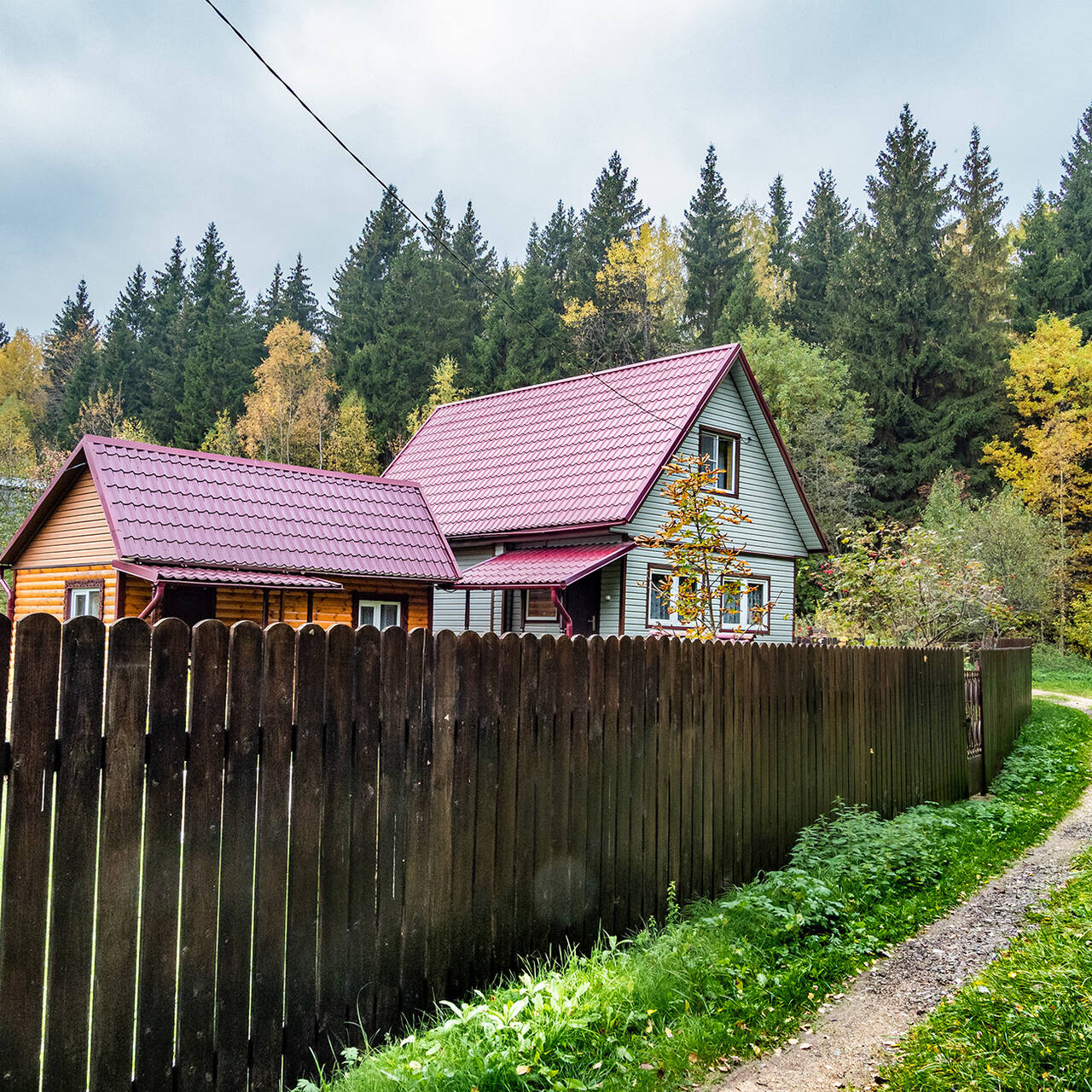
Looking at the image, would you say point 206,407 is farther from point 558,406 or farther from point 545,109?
point 545,109

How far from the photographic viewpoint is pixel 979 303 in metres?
46.0

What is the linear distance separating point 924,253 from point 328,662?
160 feet

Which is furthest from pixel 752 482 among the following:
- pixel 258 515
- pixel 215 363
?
pixel 215 363

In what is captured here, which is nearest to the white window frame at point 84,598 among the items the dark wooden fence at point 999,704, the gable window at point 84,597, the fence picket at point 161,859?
the gable window at point 84,597

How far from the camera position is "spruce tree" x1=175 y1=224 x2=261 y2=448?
55.5m

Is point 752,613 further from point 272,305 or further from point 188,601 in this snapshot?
point 272,305

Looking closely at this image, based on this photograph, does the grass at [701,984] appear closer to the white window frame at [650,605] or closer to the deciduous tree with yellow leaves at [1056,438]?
the white window frame at [650,605]

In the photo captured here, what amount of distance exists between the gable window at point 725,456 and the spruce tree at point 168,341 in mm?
43206

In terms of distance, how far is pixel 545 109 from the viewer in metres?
13.6

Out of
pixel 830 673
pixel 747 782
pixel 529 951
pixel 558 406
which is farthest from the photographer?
pixel 558 406

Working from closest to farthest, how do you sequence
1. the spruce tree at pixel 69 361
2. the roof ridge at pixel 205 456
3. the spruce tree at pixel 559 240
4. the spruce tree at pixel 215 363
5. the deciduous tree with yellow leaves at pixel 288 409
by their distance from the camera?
the roof ridge at pixel 205 456, the deciduous tree with yellow leaves at pixel 288 409, the spruce tree at pixel 559 240, the spruce tree at pixel 215 363, the spruce tree at pixel 69 361

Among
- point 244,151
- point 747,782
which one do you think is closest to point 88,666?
point 747,782

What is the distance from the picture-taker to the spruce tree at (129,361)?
6197cm

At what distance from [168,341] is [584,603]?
55.3 meters
